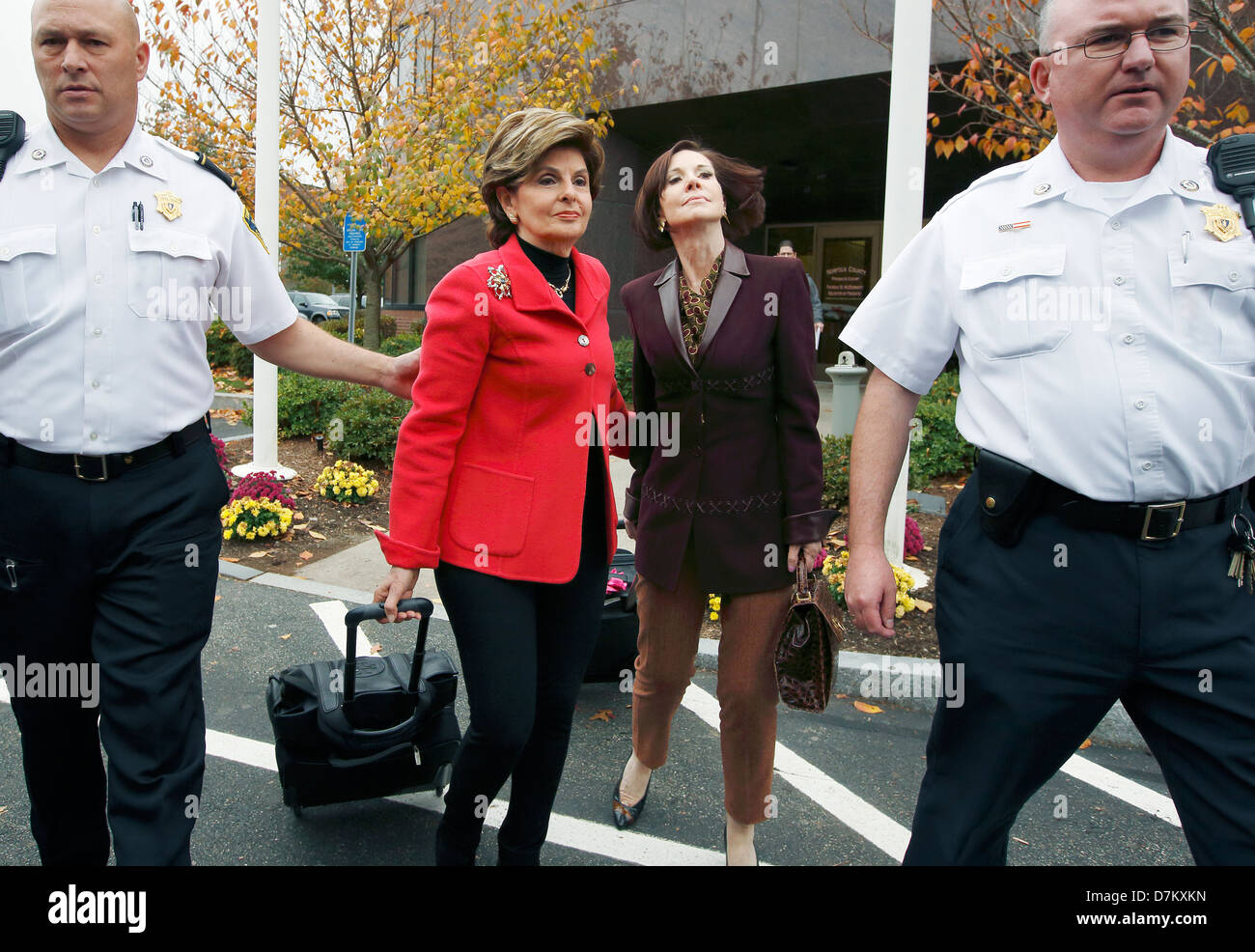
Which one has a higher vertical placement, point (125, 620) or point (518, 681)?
point (125, 620)

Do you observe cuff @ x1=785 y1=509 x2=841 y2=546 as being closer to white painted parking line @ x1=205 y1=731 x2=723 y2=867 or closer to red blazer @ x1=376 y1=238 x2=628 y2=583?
red blazer @ x1=376 y1=238 x2=628 y2=583

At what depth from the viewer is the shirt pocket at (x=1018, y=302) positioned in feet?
6.32

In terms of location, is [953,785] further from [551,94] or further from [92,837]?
[551,94]

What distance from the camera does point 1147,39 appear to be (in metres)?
1.86

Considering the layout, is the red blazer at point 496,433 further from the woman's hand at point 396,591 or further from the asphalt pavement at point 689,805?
the asphalt pavement at point 689,805

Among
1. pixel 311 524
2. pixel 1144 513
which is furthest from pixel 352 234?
pixel 1144 513

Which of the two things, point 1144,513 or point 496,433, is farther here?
point 496,433

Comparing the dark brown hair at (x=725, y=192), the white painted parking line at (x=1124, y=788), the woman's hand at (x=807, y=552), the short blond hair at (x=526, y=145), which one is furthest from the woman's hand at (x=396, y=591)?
the white painted parking line at (x=1124, y=788)

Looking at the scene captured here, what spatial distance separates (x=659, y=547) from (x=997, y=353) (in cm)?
126

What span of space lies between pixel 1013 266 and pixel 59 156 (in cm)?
218

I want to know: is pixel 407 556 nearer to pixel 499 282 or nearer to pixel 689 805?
pixel 499 282

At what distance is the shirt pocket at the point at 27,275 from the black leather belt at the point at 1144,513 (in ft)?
7.28

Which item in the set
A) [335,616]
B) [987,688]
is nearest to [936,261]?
[987,688]

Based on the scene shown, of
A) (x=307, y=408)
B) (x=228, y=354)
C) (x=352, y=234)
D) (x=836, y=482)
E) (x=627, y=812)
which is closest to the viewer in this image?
(x=627, y=812)
